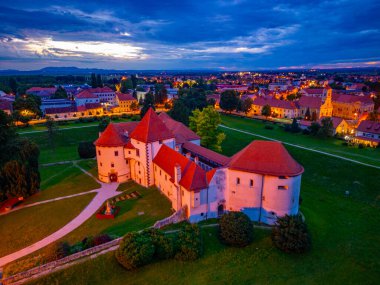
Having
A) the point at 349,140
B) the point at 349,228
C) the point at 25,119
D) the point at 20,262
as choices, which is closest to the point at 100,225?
the point at 20,262

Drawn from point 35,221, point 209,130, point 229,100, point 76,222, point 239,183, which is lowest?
point 35,221

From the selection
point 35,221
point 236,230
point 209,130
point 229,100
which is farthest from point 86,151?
point 229,100

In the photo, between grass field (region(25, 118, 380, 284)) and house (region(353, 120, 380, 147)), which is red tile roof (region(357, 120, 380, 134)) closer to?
house (region(353, 120, 380, 147))

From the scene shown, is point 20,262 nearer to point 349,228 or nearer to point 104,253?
point 104,253

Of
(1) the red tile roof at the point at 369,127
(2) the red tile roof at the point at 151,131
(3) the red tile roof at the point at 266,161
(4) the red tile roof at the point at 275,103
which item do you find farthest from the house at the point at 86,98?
(1) the red tile roof at the point at 369,127

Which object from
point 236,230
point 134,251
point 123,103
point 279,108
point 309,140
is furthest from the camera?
point 123,103

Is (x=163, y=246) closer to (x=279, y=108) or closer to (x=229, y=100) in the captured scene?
(x=229, y=100)

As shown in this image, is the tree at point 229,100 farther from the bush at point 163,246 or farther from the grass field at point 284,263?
the bush at point 163,246

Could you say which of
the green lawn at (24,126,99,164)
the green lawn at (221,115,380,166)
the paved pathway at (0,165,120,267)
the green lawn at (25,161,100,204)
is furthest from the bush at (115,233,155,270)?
the green lawn at (221,115,380,166)
